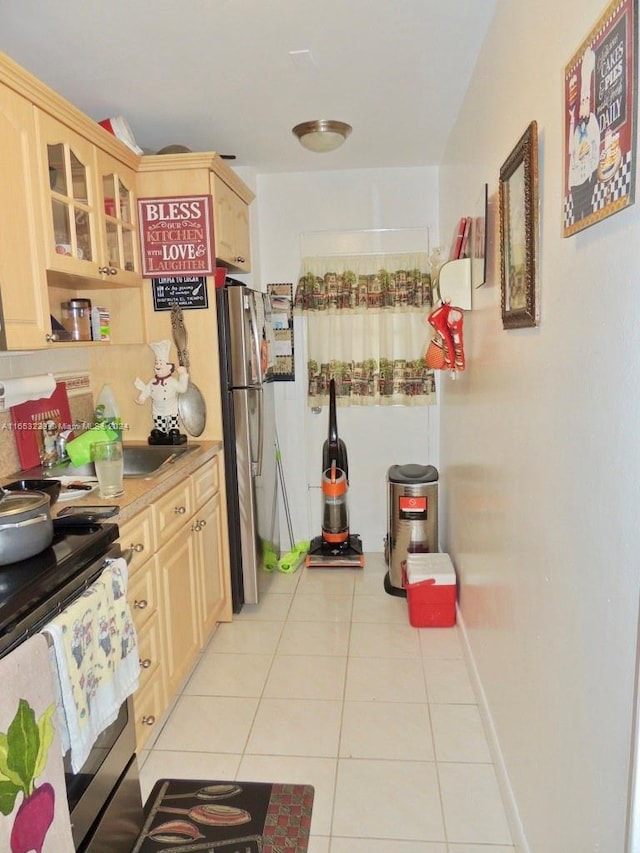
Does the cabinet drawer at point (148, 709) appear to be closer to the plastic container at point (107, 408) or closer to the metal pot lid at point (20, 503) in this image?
the metal pot lid at point (20, 503)

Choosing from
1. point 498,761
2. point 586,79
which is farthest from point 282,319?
point 586,79

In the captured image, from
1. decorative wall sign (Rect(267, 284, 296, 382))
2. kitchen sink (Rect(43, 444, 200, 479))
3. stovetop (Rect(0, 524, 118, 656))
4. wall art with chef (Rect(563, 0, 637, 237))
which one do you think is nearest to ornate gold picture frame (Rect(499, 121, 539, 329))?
wall art with chef (Rect(563, 0, 637, 237))

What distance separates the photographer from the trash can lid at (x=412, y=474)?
3297 millimetres

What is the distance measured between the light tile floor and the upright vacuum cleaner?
1.86 feet

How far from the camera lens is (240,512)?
3090 mm

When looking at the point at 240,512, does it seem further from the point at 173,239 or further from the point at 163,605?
the point at 173,239

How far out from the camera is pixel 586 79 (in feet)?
3.54

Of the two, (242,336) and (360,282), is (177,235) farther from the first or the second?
(360,282)

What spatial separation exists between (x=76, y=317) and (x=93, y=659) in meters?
1.56

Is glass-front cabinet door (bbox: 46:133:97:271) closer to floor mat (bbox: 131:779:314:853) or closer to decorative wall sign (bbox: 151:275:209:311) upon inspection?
decorative wall sign (bbox: 151:275:209:311)

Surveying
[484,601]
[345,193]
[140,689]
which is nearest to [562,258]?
[484,601]

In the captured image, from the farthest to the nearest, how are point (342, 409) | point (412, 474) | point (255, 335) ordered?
point (342, 409) < point (412, 474) < point (255, 335)

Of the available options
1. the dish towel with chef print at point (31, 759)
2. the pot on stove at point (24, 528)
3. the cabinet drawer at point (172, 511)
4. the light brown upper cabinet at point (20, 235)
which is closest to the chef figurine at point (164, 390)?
the cabinet drawer at point (172, 511)

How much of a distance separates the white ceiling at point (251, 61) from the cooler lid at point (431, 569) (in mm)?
2148
